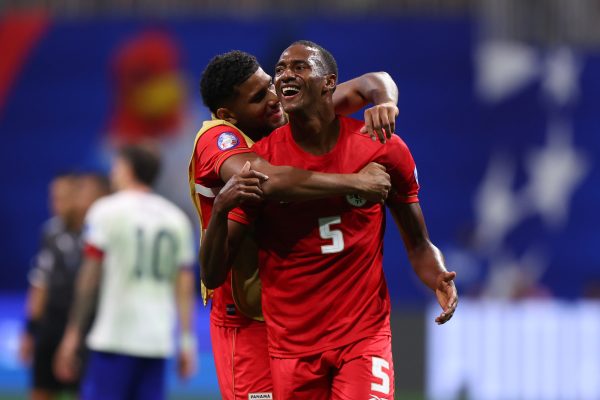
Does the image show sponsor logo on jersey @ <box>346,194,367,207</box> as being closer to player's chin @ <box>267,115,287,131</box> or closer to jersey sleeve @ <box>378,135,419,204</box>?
jersey sleeve @ <box>378,135,419,204</box>

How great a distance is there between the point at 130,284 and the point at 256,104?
2726mm

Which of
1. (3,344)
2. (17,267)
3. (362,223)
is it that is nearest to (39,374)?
(3,344)

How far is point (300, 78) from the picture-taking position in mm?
4281

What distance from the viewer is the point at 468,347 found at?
A: 413 inches

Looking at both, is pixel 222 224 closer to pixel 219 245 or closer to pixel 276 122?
pixel 219 245

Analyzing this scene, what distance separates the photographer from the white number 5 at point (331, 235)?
435 centimetres

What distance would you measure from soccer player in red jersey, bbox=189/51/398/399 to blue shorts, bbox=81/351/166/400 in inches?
84.7

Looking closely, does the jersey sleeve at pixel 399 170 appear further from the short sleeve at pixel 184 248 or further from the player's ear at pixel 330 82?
the short sleeve at pixel 184 248

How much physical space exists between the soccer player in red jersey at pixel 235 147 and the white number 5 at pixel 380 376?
66cm

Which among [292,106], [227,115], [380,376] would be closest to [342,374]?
[380,376]

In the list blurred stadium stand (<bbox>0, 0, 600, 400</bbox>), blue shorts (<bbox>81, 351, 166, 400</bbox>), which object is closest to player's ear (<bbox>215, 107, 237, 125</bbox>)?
blue shorts (<bbox>81, 351, 166, 400</bbox>)

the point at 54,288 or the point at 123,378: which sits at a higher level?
the point at 54,288

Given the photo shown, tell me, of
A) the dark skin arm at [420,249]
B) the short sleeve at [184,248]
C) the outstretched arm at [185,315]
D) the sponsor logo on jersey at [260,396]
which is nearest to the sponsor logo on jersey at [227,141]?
the dark skin arm at [420,249]

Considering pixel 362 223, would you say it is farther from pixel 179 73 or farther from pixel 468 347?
pixel 179 73
